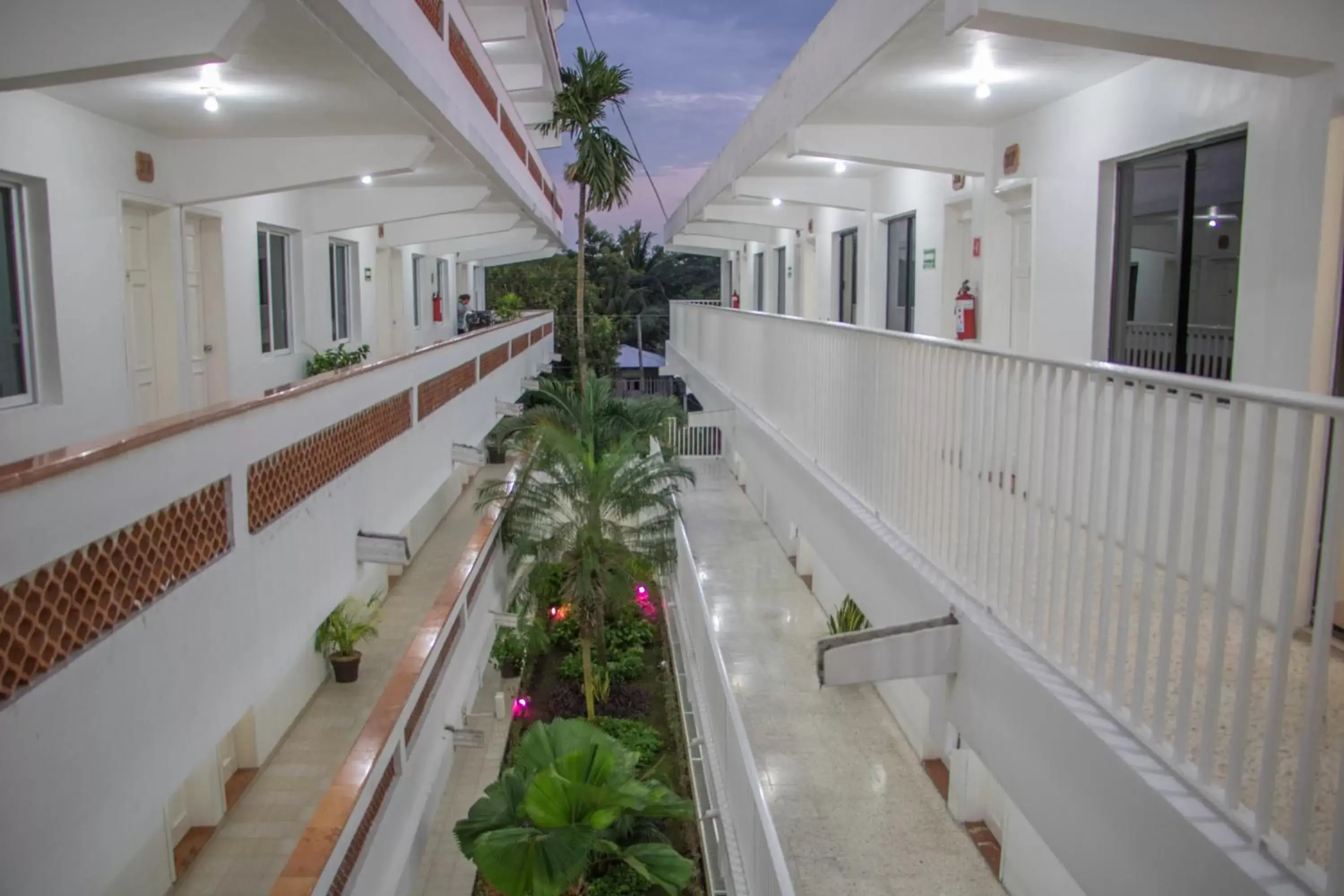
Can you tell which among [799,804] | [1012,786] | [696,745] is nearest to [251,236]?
[696,745]

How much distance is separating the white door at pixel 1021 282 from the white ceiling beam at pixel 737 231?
11.1 meters

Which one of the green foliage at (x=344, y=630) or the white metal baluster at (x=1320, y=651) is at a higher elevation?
the white metal baluster at (x=1320, y=651)

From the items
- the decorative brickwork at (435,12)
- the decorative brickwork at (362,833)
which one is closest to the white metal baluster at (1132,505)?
the decorative brickwork at (362,833)

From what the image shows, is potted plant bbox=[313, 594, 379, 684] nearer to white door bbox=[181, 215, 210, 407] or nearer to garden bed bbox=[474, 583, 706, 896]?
garden bed bbox=[474, 583, 706, 896]

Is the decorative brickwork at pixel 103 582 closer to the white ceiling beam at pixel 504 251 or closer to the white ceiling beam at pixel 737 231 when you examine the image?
the white ceiling beam at pixel 737 231

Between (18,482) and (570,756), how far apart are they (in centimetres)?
724

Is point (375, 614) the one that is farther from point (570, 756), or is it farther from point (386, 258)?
point (386, 258)

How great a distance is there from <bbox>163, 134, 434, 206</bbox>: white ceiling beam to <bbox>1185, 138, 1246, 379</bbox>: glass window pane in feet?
21.2

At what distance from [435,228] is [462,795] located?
1006 centimetres

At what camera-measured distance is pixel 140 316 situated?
898cm

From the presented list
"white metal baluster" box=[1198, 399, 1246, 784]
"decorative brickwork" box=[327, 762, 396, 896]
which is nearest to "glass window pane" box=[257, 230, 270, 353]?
"decorative brickwork" box=[327, 762, 396, 896]

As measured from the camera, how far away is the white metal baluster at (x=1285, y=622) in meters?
2.85

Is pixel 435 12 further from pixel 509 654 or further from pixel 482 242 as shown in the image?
pixel 482 242

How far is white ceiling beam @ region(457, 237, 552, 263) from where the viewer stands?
1109 inches
